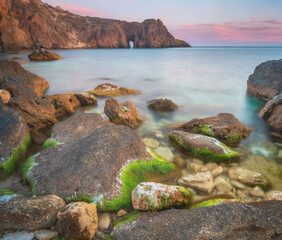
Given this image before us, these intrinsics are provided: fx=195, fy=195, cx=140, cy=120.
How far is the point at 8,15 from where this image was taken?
4928 cm

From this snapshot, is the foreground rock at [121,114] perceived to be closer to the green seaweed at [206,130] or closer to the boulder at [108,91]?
the green seaweed at [206,130]

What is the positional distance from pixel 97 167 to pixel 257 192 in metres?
2.97

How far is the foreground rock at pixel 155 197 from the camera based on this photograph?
9.07 feet

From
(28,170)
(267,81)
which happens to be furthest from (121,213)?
(267,81)

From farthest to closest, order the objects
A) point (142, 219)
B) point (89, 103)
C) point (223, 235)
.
A: point (89, 103), point (142, 219), point (223, 235)

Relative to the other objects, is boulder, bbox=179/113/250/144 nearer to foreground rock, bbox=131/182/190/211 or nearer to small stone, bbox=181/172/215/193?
small stone, bbox=181/172/215/193

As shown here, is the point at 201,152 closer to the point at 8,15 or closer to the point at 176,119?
the point at 176,119

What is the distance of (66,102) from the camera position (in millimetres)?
7523

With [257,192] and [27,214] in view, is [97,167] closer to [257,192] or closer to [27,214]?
[27,214]

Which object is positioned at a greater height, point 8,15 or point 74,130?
point 8,15

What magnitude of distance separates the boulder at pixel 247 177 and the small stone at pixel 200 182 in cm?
56

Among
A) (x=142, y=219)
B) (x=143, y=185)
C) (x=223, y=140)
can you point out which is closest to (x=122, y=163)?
(x=143, y=185)

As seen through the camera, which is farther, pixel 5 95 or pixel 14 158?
pixel 5 95

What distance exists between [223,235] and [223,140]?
149 inches
